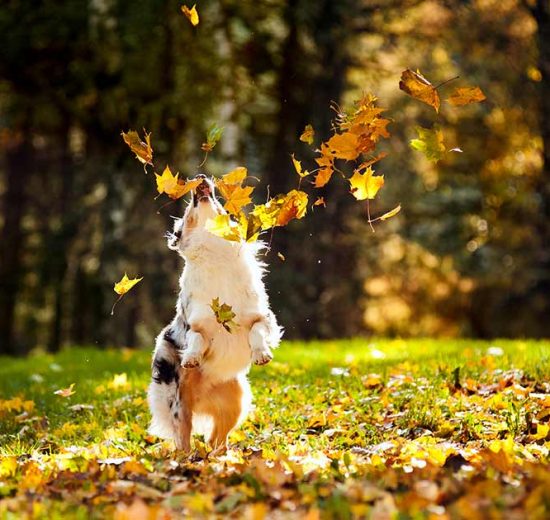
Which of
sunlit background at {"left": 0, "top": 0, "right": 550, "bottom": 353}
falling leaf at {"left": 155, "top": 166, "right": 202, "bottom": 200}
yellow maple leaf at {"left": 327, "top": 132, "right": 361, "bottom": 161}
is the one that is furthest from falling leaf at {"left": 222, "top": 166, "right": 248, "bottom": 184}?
sunlit background at {"left": 0, "top": 0, "right": 550, "bottom": 353}

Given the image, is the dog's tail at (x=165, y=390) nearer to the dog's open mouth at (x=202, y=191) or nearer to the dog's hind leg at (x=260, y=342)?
the dog's hind leg at (x=260, y=342)

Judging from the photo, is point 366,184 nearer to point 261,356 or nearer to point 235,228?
point 235,228

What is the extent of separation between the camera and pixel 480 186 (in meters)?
20.6

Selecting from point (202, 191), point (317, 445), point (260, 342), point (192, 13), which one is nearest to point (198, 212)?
point (202, 191)

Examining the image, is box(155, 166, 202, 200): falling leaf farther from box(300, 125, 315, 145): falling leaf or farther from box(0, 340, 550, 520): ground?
box(0, 340, 550, 520): ground

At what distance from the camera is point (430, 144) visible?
613 cm

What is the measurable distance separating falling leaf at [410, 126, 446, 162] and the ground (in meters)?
1.90

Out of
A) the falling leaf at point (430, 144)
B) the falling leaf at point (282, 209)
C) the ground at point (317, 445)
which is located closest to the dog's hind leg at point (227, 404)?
the ground at point (317, 445)

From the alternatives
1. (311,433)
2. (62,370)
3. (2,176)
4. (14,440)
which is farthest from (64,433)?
(2,176)

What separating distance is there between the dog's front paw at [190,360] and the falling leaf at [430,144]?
197cm

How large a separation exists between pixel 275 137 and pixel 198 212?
1273 centimetres

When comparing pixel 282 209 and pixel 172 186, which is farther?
pixel 282 209

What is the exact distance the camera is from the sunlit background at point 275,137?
56.5 ft

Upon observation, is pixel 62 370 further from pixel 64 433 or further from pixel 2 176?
pixel 2 176
